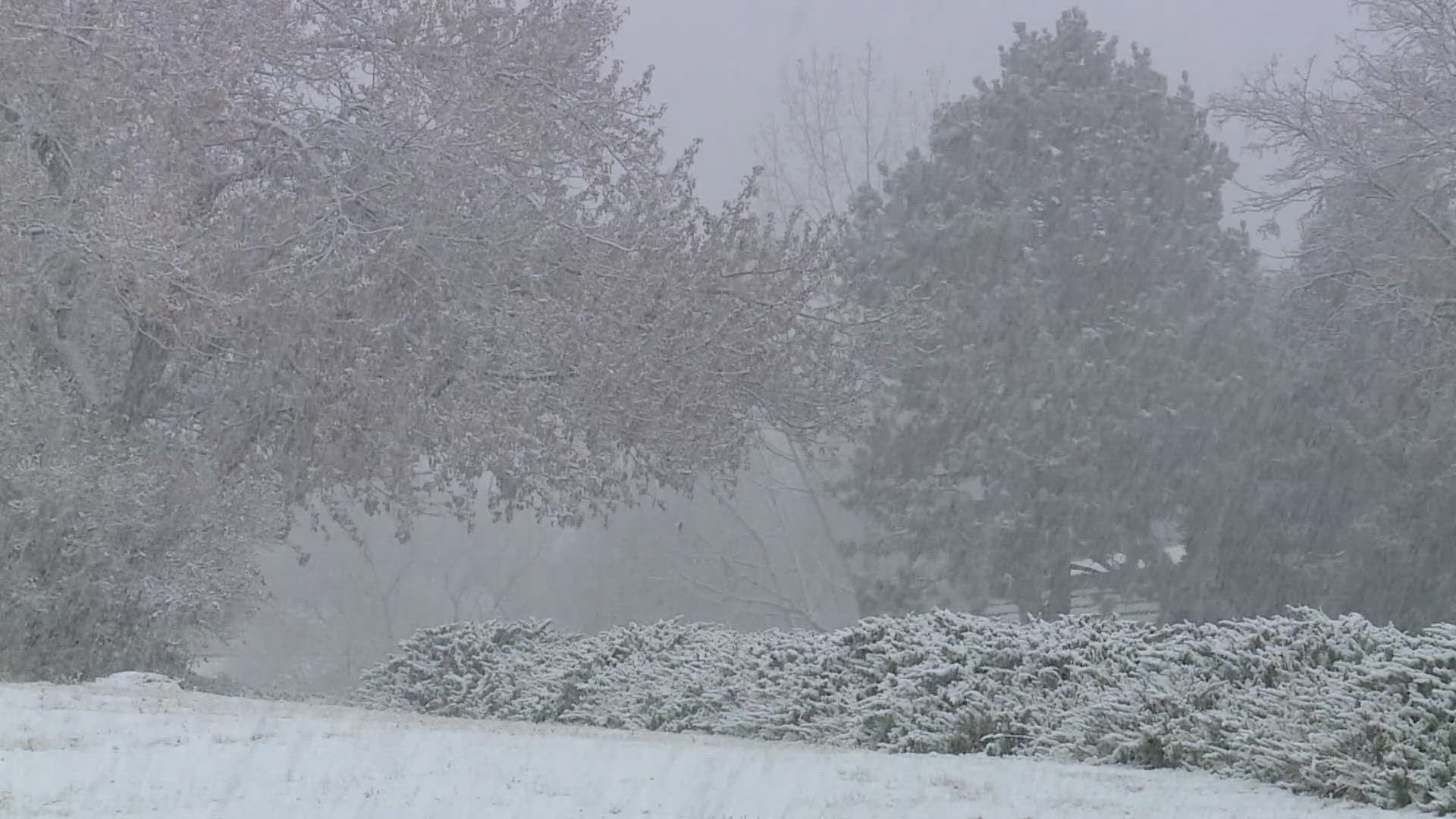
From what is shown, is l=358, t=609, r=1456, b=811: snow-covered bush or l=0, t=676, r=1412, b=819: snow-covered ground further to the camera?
l=358, t=609, r=1456, b=811: snow-covered bush

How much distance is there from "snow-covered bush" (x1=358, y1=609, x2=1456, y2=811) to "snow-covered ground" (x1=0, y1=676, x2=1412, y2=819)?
1.16 ft

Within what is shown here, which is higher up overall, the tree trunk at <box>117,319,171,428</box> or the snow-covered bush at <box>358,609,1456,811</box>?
the tree trunk at <box>117,319,171,428</box>

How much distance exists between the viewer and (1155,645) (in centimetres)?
1022

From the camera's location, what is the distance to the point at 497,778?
290 inches

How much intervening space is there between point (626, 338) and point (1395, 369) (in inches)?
541

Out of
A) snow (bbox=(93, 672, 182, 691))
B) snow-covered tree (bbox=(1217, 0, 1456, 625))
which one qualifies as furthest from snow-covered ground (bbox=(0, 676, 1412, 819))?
snow-covered tree (bbox=(1217, 0, 1456, 625))

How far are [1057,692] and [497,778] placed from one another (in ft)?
14.6

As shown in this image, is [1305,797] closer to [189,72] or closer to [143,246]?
[143,246]

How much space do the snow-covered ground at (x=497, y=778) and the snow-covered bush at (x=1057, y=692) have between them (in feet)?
1.16

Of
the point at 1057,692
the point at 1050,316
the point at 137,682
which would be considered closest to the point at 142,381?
the point at 137,682

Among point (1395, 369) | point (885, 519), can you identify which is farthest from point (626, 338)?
point (1395, 369)

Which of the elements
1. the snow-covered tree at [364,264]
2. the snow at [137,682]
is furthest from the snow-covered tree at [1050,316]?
the snow at [137,682]

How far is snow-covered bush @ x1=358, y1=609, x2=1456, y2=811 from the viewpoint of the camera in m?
7.92

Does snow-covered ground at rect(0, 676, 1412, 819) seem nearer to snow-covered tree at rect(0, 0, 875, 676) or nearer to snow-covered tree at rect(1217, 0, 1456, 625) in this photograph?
snow-covered tree at rect(0, 0, 875, 676)
